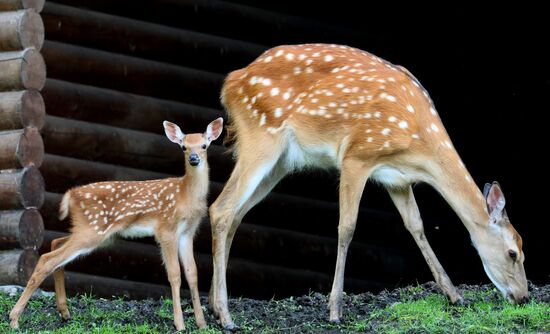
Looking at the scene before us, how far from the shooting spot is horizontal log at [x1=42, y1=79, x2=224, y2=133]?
37.6ft

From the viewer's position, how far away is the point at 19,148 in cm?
957

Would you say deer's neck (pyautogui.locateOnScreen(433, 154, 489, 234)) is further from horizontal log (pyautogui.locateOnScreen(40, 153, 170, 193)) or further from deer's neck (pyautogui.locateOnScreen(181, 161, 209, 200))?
horizontal log (pyautogui.locateOnScreen(40, 153, 170, 193))

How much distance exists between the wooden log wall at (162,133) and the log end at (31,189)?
148cm

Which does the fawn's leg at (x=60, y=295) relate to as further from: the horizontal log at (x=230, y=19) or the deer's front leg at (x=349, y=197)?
the horizontal log at (x=230, y=19)

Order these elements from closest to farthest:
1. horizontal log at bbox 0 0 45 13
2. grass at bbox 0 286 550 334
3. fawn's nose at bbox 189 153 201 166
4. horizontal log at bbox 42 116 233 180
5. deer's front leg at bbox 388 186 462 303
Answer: grass at bbox 0 286 550 334 → fawn's nose at bbox 189 153 201 166 → deer's front leg at bbox 388 186 462 303 → horizontal log at bbox 0 0 45 13 → horizontal log at bbox 42 116 233 180

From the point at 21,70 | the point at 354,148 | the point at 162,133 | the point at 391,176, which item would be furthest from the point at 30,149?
the point at 391,176

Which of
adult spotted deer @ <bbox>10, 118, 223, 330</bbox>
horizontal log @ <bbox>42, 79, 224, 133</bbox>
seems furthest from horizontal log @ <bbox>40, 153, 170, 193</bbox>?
adult spotted deer @ <bbox>10, 118, 223, 330</bbox>

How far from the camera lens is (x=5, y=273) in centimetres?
947

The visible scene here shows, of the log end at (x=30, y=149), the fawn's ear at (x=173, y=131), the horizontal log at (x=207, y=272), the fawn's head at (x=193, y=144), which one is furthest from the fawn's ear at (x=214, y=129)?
the horizontal log at (x=207, y=272)

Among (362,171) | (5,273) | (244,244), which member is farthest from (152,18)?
(362,171)

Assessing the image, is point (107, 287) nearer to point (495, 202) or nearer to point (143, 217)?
point (143, 217)

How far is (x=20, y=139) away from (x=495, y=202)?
151 inches

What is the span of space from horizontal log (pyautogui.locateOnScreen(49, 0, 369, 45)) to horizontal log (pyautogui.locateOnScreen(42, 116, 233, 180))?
3.71ft

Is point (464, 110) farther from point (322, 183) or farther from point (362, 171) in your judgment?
point (362, 171)
